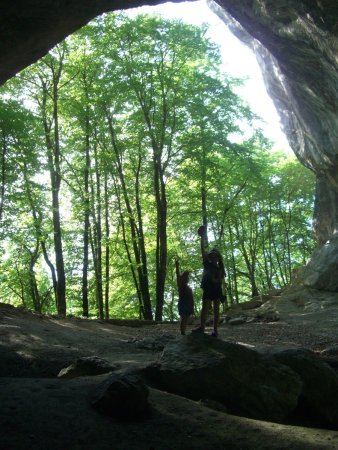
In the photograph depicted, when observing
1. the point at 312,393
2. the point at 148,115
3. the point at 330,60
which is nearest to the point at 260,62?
the point at 148,115

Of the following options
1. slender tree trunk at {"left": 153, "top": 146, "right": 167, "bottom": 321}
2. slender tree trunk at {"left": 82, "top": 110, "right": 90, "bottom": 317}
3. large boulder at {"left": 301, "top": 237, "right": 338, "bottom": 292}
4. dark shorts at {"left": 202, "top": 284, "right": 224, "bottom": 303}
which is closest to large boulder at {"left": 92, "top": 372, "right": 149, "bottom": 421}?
dark shorts at {"left": 202, "top": 284, "right": 224, "bottom": 303}

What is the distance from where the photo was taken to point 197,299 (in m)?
28.8

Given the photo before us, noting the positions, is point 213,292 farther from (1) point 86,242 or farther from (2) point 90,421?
(1) point 86,242

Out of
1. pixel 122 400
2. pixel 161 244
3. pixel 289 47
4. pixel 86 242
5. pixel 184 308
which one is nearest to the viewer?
pixel 122 400

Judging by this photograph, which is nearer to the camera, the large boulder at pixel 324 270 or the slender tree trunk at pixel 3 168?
the slender tree trunk at pixel 3 168

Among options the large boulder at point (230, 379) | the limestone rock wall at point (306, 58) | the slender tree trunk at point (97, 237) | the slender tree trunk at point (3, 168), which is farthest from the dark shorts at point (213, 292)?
the slender tree trunk at point (97, 237)

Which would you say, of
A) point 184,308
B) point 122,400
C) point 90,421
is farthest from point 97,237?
point 90,421

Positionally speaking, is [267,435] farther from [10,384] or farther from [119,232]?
[119,232]

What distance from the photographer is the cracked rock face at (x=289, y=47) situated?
20.2 ft

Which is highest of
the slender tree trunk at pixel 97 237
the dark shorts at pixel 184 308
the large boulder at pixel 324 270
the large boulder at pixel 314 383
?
the slender tree trunk at pixel 97 237

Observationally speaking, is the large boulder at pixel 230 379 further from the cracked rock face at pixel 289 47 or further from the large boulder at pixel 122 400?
the cracked rock face at pixel 289 47

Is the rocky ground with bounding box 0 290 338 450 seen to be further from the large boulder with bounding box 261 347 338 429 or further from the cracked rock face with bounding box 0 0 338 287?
the cracked rock face with bounding box 0 0 338 287

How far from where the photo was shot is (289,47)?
40.4 ft

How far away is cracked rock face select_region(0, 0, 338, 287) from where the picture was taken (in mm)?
6156
